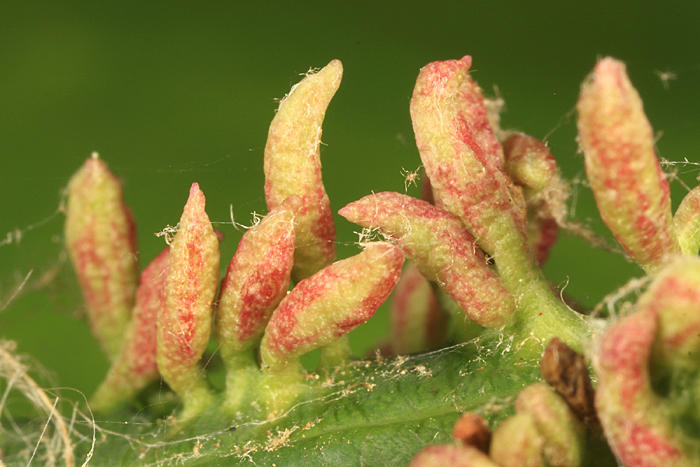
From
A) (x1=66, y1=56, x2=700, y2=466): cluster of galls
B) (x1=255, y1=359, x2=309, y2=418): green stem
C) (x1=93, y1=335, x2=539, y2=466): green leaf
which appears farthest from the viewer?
(x1=255, y1=359, x2=309, y2=418): green stem

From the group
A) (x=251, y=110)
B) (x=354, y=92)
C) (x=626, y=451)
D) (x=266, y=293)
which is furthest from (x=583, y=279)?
(x=626, y=451)

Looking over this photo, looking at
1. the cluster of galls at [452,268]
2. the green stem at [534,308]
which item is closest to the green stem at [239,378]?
the cluster of galls at [452,268]

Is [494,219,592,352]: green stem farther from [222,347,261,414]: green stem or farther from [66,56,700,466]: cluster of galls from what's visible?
[222,347,261,414]: green stem

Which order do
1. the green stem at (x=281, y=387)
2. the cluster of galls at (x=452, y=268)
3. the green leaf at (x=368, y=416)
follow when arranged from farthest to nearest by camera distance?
the green stem at (x=281, y=387), the green leaf at (x=368, y=416), the cluster of galls at (x=452, y=268)

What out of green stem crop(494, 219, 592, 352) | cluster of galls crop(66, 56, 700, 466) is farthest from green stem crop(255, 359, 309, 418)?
green stem crop(494, 219, 592, 352)

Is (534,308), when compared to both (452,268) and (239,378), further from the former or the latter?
(239,378)

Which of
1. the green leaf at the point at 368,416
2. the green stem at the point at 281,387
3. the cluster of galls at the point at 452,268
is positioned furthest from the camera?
the green stem at the point at 281,387

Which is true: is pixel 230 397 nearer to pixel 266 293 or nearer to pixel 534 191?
pixel 266 293

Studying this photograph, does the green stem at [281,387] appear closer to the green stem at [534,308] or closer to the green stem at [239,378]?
the green stem at [239,378]
